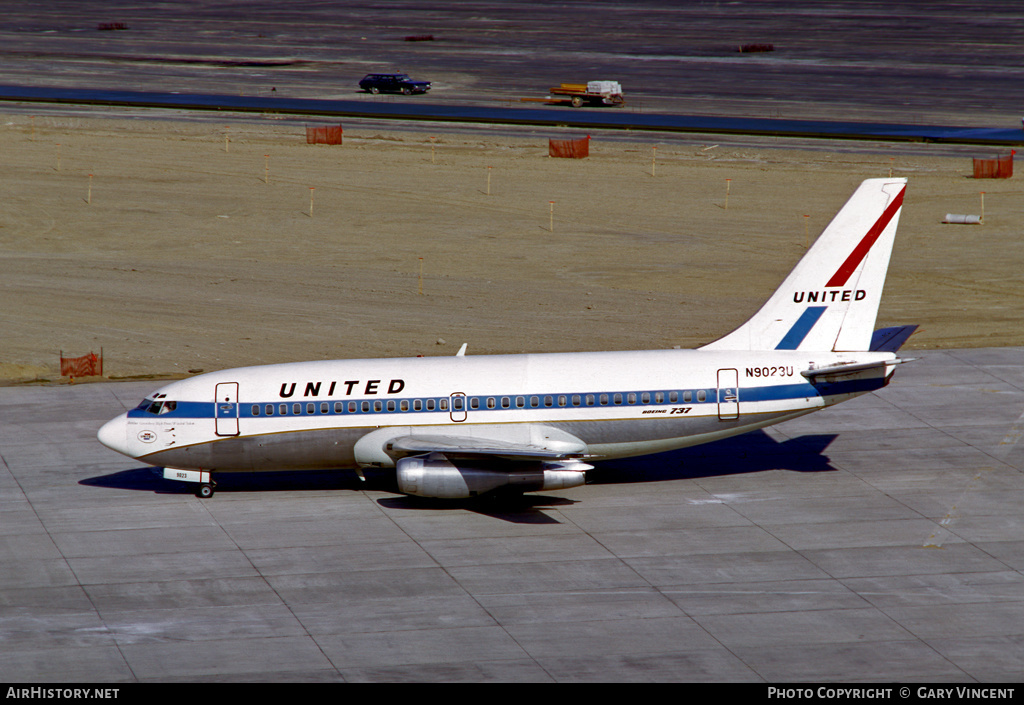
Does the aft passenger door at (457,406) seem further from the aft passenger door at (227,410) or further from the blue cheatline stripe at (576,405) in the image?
the aft passenger door at (227,410)

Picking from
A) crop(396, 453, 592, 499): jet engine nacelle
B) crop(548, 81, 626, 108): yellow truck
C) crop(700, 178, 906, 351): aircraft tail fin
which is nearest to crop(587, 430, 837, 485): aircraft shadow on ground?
crop(396, 453, 592, 499): jet engine nacelle

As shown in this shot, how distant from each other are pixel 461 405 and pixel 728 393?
767 centimetres

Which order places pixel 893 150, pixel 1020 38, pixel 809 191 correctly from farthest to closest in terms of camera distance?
1. pixel 1020 38
2. pixel 893 150
3. pixel 809 191

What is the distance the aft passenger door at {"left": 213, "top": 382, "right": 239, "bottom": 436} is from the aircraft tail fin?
13.9 m

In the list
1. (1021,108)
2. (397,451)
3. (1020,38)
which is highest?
(1020,38)

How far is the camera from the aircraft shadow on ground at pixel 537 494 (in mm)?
34438

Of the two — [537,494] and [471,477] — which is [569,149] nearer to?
[537,494]

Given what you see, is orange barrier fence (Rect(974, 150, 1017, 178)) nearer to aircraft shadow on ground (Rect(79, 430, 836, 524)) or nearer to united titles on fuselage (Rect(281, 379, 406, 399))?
aircraft shadow on ground (Rect(79, 430, 836, 524))

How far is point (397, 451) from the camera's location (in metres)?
33.5

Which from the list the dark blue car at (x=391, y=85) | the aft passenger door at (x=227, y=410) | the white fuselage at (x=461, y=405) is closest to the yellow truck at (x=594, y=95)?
the dark blue car at (x=391, y=85)

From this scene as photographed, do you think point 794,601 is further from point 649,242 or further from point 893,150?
point 893,150

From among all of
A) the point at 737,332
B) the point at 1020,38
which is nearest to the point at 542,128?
the point at 737,332

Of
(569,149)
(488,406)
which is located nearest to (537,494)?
(488,406)

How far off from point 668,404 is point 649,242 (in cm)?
3317
